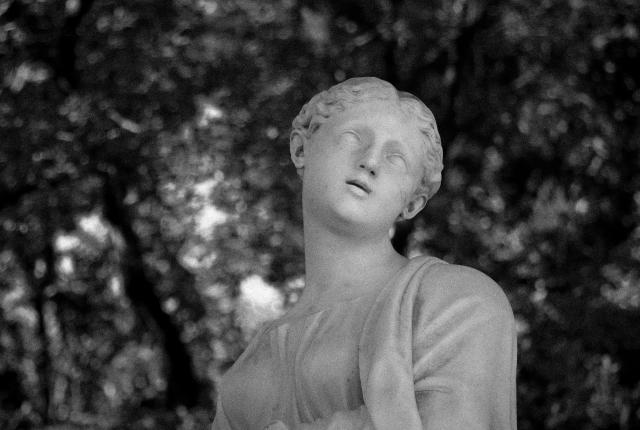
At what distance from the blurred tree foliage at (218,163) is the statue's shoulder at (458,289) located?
4163 mm

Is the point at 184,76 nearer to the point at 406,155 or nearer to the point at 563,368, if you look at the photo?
the point at 563,368

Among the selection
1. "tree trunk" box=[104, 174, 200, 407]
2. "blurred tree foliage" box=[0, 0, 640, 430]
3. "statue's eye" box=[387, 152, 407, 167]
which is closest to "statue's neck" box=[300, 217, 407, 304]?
"statue's eye" box=[387, 152, 407, 167]

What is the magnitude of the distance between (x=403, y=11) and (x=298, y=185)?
1.17 metres

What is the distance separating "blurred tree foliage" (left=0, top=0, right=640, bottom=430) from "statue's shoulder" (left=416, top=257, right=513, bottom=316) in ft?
13.7

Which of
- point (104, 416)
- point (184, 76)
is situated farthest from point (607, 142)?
point (104, 416)

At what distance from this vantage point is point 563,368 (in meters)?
8.13

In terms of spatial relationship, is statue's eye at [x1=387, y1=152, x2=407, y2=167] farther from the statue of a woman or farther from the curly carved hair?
the curly carved hair

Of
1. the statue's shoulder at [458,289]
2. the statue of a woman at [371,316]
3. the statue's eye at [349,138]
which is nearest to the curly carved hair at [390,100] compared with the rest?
the statue of a woman at [371,316]

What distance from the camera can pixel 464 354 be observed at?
410 centimetres

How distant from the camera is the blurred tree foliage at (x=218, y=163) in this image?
8648mm

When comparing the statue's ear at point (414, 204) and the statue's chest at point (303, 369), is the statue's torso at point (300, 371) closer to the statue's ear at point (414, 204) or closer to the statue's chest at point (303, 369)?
the statue's chest at point (303, 369)

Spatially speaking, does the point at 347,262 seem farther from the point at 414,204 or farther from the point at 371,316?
the point at 371,316

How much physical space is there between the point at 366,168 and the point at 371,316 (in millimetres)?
445

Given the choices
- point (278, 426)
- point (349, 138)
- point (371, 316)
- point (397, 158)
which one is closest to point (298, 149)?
point (349, 138)
